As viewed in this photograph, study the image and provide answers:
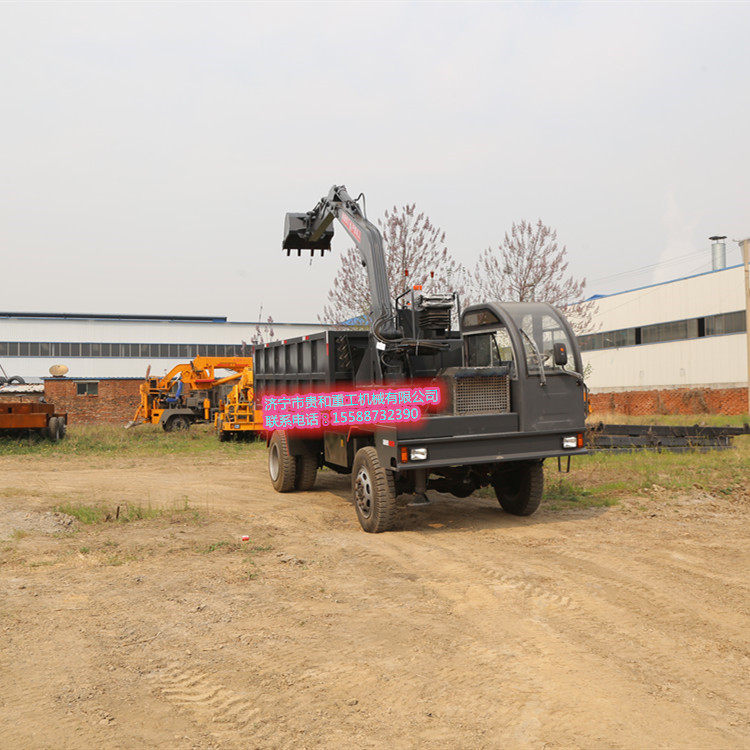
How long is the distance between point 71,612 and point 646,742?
13.7 ft

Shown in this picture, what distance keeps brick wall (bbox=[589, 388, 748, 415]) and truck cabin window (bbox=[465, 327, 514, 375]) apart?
2867 centimetres

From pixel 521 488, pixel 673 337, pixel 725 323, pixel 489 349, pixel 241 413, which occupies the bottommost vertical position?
pixel 521 488

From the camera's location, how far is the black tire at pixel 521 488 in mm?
9375

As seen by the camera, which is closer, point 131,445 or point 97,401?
point 131,445

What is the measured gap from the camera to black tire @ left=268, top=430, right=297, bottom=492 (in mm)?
12188

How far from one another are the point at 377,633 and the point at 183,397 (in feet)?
76.3

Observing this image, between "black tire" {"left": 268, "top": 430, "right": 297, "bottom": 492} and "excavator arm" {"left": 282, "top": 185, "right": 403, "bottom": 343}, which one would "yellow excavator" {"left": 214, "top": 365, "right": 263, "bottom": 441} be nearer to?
"excavator arm" {"left": 282, "top": 185, "right": 403, "bottom": 343}

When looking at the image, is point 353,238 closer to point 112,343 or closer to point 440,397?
point 440,397

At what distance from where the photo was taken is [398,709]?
3.95 m

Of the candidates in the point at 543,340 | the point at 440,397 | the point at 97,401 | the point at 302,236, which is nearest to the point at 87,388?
the point at 97,401

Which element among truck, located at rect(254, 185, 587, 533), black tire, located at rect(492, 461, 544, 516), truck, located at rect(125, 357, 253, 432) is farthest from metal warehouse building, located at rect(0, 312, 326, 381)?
black tire, located at rect(492, 461, 544, 516)

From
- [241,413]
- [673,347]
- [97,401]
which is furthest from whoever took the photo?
[673,347]

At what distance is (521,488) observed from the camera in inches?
378

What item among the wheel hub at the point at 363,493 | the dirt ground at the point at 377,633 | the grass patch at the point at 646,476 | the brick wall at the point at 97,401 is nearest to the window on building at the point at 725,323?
the grass patch at the point at 646,476
